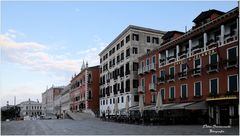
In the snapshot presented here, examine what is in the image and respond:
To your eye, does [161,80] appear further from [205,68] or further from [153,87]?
[205,68]

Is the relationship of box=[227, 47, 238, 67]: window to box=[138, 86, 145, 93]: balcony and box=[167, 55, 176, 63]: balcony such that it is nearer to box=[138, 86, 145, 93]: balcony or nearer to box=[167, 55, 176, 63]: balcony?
box=[167, 55, 176, 63]: balcony

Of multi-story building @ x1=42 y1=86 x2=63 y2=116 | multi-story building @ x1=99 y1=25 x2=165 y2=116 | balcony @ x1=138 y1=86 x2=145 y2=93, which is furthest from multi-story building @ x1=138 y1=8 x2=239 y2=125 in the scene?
multi-story building @ x1=42 y1=86 x2=63 y2=116

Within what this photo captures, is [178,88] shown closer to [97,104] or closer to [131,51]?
[131,51]

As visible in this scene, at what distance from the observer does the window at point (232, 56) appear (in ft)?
110

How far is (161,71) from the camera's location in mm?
47906

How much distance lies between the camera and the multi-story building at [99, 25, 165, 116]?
2347 inches

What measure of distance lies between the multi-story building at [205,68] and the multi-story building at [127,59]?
1108 cm

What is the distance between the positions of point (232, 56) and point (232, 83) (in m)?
2.63

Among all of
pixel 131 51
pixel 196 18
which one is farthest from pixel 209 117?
pixel 131 51

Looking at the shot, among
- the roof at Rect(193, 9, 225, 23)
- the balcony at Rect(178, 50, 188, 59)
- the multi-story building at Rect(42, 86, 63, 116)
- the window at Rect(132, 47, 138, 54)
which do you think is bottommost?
the multi-story building at Rect(42, 86, 63, 116)

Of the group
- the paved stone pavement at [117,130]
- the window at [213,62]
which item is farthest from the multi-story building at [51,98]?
the window at [213,62]

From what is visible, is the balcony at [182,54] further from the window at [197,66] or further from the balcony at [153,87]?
the balcony at [153,87]

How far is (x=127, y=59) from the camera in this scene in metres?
61.5

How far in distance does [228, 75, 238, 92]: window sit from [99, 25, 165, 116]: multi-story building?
2555 centimetres
